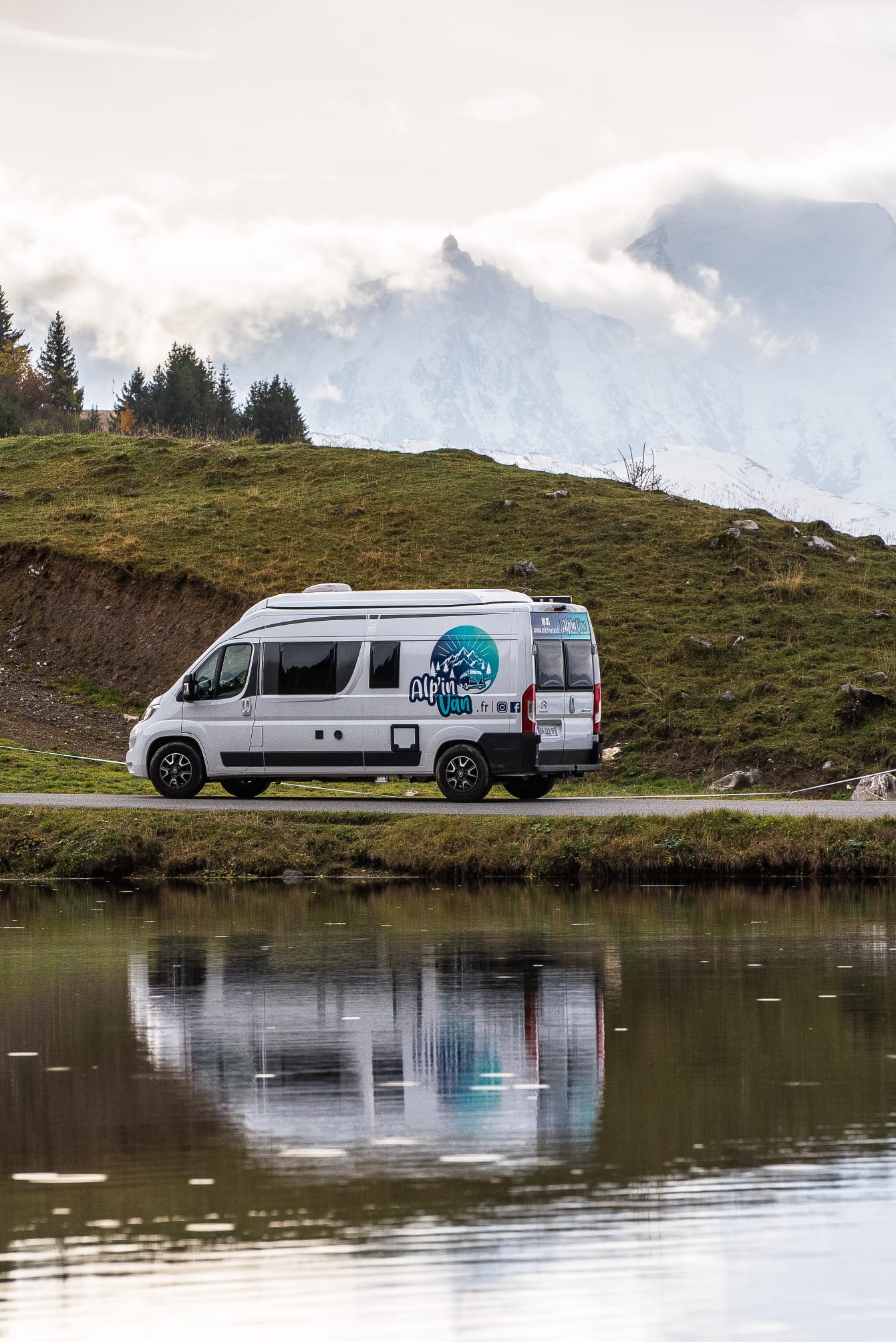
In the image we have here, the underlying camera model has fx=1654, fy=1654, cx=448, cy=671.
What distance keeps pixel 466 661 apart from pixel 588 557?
2014 cm

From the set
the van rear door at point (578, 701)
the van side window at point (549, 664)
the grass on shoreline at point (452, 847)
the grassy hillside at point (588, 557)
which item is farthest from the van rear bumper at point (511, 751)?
the grassy hillside at point (588, 557)

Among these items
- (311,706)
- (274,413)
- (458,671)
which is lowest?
(311,706)

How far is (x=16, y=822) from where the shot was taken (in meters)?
19.8

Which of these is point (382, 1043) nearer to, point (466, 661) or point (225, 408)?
point (466, 661)

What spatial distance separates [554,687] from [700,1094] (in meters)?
15.9

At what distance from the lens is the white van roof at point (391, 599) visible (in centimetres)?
2339

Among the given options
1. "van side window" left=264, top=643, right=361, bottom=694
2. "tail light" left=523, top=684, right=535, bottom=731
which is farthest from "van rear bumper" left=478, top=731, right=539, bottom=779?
"van side window" left=264, top=643, right=361, bottom=694

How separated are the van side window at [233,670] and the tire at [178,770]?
939mm

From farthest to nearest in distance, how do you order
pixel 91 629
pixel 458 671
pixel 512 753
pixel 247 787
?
pixel 91 629 < pixel 247 787 < pixel 458 671 < pixel 512 753

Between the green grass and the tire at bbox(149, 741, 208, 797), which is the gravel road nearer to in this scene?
the tire at bbox(149, 741, 208, 797)

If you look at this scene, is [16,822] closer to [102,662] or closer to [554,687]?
[554,687]

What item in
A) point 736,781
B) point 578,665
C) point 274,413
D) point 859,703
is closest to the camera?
point 578,665

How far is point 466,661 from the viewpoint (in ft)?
75.6

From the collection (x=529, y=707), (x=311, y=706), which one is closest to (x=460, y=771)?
(x=529, y=707)
